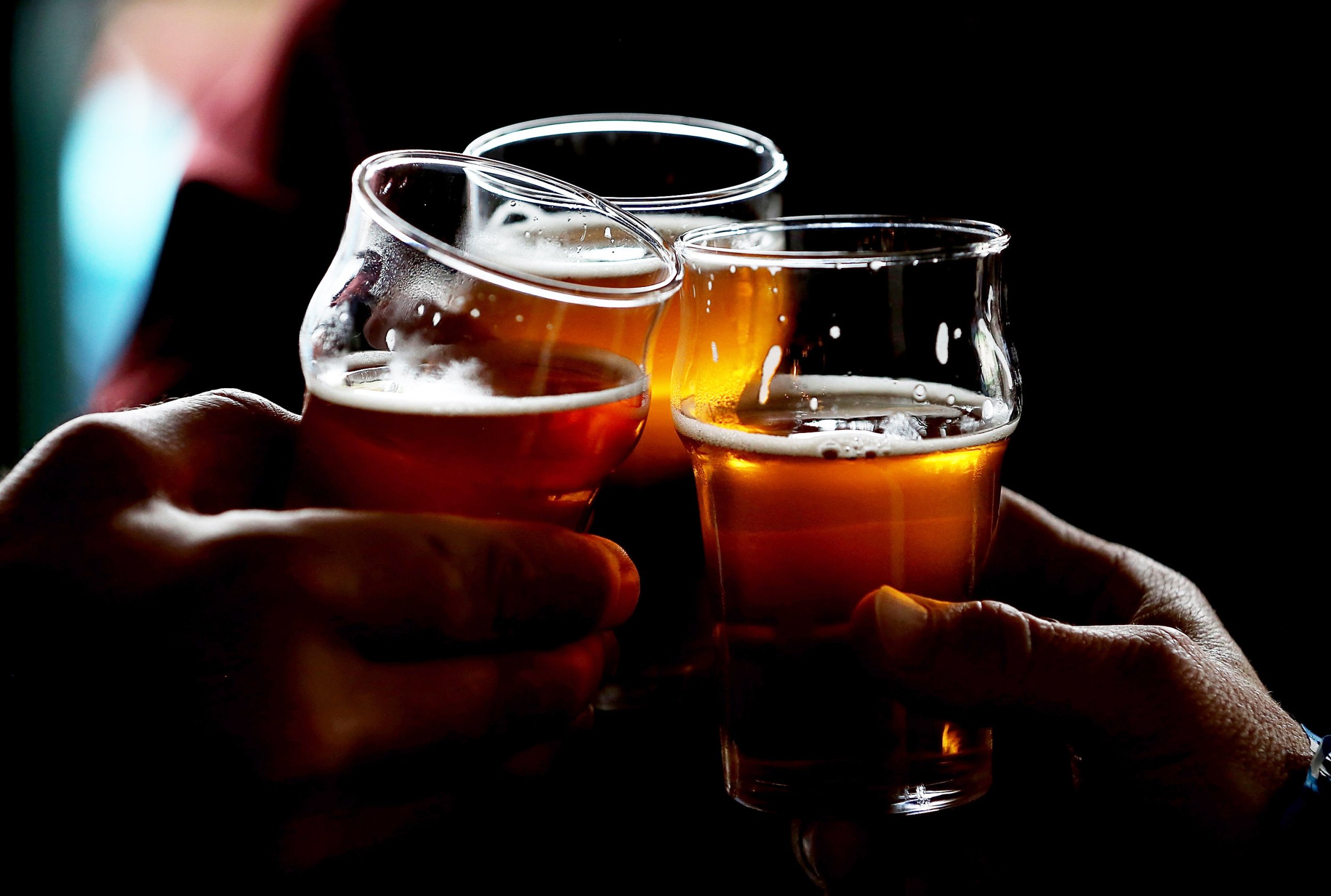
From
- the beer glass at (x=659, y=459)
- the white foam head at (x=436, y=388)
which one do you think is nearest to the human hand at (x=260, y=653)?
the white foam head at (x=436, y=388)

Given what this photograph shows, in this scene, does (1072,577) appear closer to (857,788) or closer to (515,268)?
(857,788)

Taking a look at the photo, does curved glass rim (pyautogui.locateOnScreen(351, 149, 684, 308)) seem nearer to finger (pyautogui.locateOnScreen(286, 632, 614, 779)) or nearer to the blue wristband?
finger (pyautogui.locateOnScreen(286, 632, 614, 779))

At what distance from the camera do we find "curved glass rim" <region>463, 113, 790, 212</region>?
144 cm

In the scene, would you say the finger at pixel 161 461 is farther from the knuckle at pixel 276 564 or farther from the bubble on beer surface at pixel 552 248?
the bubble on beer surface at pixel 552 248

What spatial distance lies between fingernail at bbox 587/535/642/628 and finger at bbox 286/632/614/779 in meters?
0.06

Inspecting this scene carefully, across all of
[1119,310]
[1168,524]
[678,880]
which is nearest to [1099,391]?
[1119,310]

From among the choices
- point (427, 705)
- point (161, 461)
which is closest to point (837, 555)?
point (427, 705)

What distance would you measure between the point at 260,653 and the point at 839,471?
1.88 ft

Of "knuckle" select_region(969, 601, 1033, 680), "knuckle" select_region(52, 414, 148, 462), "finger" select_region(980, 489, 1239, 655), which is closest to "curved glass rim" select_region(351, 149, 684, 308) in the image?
"knuckle" select_region(52, 414, 148, 462)

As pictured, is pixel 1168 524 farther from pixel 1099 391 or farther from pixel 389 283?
pixel 389 283

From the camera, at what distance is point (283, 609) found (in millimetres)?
973

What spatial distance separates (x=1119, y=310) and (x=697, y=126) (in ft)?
5.26

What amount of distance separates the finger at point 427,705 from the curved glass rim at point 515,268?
37 centimetres

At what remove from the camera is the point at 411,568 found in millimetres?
977
